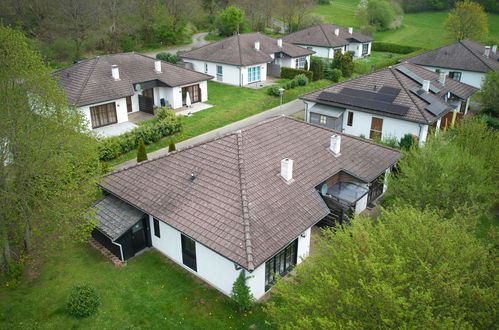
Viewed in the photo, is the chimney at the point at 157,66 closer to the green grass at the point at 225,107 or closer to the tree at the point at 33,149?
the green grass at the point at 225,107

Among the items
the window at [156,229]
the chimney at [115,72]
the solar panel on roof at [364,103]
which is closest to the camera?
the window at [156,229]

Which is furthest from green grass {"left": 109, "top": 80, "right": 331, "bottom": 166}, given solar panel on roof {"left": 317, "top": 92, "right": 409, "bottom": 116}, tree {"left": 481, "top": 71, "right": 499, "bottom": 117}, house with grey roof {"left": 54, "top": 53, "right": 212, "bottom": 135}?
tree {"left": 481, "top": 71, "right": 499, "bottom": 117}

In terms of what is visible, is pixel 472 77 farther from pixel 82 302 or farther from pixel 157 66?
pixel 82 302

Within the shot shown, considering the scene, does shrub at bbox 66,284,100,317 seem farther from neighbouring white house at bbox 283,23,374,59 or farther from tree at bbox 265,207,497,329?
neighbouring white house at bbox 283,23,374,59

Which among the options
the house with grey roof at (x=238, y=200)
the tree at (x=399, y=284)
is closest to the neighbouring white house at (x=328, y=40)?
the house with grey roof at (x=238, y=200)

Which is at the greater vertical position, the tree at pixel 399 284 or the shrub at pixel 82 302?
the tree at pixel 399 284

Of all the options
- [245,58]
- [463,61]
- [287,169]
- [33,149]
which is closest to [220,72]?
[245,58]
